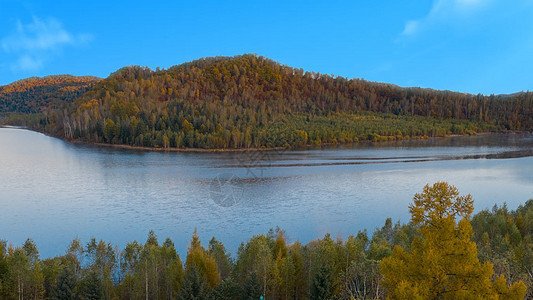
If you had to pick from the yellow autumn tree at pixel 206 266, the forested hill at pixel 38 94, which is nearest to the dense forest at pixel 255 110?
the forested hill at pixel 38 94

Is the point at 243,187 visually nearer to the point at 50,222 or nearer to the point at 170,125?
the point at 50,222

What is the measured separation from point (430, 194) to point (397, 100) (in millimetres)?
134636

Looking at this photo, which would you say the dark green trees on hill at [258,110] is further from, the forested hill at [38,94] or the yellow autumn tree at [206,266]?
the yellow autumn tree at [206,266]

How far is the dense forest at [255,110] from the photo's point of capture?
236ft

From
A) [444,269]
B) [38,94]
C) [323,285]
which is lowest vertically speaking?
[323,285]

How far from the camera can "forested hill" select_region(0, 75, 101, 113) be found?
15488 cm

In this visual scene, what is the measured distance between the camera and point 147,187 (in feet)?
117

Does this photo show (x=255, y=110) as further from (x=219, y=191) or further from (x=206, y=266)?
(x=206, y=266)

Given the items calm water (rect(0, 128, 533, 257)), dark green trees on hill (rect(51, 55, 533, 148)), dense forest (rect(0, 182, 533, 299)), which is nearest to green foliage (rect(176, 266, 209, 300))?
dense forest (rect(0, 182, 533, 299))

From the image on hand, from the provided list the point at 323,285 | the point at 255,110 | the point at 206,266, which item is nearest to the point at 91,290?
the point at 206,266

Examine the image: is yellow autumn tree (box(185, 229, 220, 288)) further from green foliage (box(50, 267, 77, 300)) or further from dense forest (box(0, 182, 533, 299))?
green foliage (box(50, 267, 77, 300))

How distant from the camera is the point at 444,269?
7.89 m

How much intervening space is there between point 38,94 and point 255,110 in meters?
120

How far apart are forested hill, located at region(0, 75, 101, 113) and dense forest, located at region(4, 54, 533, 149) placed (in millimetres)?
19642
